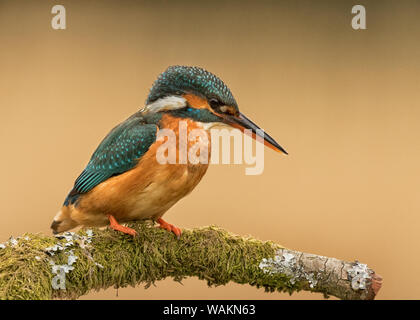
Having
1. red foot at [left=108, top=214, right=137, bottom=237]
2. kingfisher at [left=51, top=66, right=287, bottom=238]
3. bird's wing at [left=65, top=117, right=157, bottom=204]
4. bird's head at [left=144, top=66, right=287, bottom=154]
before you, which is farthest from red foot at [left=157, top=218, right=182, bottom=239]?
bird's head at [left=144, top=66, right=287, bottom=154]

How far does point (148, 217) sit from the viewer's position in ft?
6.98

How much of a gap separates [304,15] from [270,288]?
2787 mm

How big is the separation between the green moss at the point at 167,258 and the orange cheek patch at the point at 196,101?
0.46m

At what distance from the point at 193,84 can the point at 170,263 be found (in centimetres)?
65

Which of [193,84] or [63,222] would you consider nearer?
[193,84]

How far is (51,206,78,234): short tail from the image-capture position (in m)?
2.21

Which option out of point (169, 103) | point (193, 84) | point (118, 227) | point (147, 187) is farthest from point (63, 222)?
point (193, 84)

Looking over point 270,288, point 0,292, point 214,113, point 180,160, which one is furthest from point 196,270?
point 0,292

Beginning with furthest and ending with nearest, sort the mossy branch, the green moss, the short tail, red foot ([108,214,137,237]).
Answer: the short tail < red foot ([108,214,137,237]) < the green moss < the mossy branch

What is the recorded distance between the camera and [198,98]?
6.72ft

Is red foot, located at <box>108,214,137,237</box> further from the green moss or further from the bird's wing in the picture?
the bird's wing

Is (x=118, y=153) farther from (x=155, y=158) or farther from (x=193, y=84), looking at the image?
(x=193, y=84)

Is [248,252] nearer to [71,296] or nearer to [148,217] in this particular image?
[148,217]

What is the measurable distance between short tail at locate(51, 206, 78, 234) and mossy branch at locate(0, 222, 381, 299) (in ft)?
0.82
